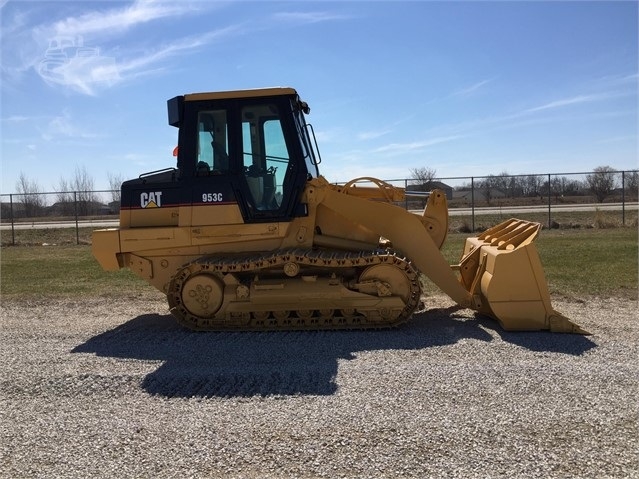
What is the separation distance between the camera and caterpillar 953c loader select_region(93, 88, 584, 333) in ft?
23.8

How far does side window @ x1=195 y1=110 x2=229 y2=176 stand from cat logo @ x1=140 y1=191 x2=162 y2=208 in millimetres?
674

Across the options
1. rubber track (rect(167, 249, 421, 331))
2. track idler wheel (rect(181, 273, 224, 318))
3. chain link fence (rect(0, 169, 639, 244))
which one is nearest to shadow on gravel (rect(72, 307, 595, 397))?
rubber track (rect(167, 249, 421, 331))

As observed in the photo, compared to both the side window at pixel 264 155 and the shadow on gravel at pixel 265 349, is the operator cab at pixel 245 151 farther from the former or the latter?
the shadow on gravel at pixel 265 349

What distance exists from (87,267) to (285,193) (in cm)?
974

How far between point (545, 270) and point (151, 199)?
27.9 feet

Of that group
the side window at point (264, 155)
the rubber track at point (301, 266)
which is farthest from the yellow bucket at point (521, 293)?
the side window at point (264, 155)

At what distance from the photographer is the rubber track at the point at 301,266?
722 cm

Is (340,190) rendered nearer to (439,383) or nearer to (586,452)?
(439,383)

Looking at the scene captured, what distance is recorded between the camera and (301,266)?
7.40 metres

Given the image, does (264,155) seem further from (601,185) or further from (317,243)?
(601,185)

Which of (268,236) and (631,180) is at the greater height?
(631,180)

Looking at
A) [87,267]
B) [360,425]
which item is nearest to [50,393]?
[360,425]

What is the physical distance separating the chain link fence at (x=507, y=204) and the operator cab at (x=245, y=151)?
14264 millimetres

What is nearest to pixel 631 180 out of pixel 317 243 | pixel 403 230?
pixel 403 230
